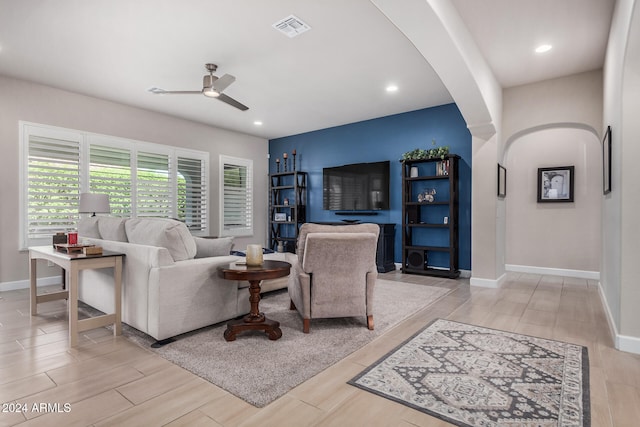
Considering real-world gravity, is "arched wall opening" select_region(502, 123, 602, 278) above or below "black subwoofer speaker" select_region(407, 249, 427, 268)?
above

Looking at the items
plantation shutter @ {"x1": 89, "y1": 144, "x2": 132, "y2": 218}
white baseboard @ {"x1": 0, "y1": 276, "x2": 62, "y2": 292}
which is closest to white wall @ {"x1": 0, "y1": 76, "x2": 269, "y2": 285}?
white baseboard @ {"x1": 0, "y1": 276, "x2": 62, "y2": 292}

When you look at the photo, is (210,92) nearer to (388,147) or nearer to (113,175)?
(113,175)

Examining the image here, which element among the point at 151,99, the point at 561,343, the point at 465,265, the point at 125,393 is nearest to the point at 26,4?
the point at 151,99

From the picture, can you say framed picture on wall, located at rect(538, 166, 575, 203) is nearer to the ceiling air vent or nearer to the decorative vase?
the ceiling air vent

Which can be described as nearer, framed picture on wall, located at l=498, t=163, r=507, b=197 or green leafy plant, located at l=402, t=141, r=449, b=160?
framed picture on wall, located at l=498, t=163, r=507, b=197

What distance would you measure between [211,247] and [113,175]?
11.3ft

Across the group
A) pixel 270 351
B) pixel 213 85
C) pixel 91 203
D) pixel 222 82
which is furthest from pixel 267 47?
pixel 270 351

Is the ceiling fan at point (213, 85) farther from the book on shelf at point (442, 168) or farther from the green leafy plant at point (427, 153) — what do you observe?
the book on shelf at point (442, 168)

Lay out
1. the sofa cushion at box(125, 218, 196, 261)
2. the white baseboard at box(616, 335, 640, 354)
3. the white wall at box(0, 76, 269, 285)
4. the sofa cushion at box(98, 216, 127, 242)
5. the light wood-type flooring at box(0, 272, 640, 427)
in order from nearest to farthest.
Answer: the light wood-type flooring at box(0, 272, 640, 427) < the white baseboard at box(616, 335, 640, 354) < the sofa cushion at box(125, 218, 196, 261) < the sofa cushion at box(98, 216, 127, 242) < the white wall at box(0, 76, 269, 285)

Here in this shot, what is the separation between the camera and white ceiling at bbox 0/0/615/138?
3078 millimetres

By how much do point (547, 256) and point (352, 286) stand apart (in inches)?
171

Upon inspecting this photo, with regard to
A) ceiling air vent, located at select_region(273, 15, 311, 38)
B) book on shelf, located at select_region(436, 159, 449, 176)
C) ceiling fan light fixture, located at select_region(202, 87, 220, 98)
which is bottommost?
book on shelf, located at select_region(436, 159, 449, 176)

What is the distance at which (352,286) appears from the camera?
9.57 feet

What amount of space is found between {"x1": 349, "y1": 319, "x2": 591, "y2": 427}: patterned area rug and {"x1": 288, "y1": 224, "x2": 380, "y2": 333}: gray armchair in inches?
22.5
